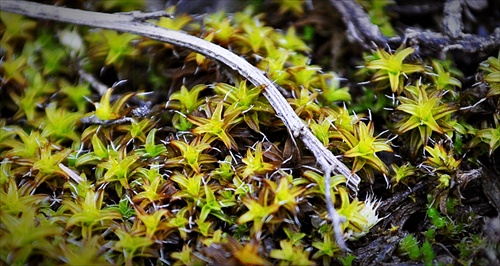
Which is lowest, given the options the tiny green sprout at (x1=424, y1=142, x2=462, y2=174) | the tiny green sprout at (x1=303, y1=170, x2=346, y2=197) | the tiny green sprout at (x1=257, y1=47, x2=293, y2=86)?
the tiny green sprout at (x1=424, y1=142, x2=462, y2=174)

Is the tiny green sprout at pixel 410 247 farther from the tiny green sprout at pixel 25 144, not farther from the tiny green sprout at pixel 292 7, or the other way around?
the tiny green sprout at pixel 25 144

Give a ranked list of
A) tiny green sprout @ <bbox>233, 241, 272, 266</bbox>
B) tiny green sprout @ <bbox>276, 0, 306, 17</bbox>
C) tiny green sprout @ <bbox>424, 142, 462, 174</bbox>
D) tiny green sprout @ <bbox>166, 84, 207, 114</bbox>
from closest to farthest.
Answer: tiny green sprout @ <bbox>233, 241, 272, 266</bbox> → tiny green sprout @ <bbox>424, 142, 462, 174</bbox> → tiny green sprout @ <bbox>166, 84, 207, 114</bbox> → tiny green sprout @ <bbox>276, 0, 306, 17</bbox>

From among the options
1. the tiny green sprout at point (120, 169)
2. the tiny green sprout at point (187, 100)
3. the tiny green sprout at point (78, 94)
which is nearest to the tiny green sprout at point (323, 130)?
the tiny green sprout at point (187, 100)

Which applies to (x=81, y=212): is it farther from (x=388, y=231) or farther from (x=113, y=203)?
(x=388, y=231)

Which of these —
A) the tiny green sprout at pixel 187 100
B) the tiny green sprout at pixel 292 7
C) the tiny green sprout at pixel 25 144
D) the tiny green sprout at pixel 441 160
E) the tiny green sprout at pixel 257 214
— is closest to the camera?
the tiny green sprout at pixel 257 214

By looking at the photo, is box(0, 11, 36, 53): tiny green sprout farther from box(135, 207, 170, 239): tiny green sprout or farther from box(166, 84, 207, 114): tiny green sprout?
box(135, 207, 170, 239): tiny green sprout

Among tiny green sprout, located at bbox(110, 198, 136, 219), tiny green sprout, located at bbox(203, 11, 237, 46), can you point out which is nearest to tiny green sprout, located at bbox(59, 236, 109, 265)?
tiny green sprout, located at bbox(110, 198, 136, 219)
